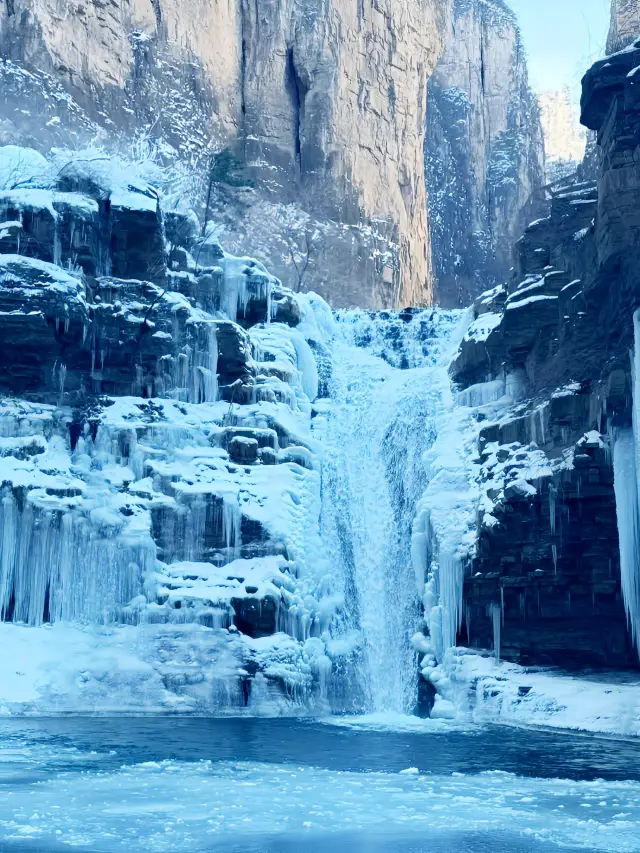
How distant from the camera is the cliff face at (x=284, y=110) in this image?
138 feet

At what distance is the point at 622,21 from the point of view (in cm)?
2606

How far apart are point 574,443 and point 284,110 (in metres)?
32.3

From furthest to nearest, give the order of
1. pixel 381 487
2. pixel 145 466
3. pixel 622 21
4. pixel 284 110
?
pixel 284 110 < pixel 622 21 < pixel 381 487 < pixel 145 466

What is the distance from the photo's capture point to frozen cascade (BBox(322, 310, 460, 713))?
74.1ft

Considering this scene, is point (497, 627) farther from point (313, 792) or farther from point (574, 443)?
point (313, 792)

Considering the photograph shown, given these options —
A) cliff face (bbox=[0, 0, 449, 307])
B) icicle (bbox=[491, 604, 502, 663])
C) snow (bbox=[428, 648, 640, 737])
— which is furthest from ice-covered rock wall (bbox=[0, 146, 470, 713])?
cliff face (bbox=[0, 0, 449, 307])

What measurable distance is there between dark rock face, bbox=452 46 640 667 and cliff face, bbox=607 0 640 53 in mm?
3270

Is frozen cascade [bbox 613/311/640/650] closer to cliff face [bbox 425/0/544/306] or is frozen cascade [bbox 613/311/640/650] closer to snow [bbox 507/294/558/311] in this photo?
snow [bbox 507/294/558/311]

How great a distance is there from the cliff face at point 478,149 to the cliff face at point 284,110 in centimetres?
669

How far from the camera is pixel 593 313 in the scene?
2097cm

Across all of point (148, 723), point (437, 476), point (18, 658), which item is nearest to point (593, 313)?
point (437, 476)

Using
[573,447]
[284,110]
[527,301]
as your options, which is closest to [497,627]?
[573,447]

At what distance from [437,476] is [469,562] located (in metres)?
2.75

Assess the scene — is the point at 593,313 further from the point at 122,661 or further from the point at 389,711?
the point at 122,661
